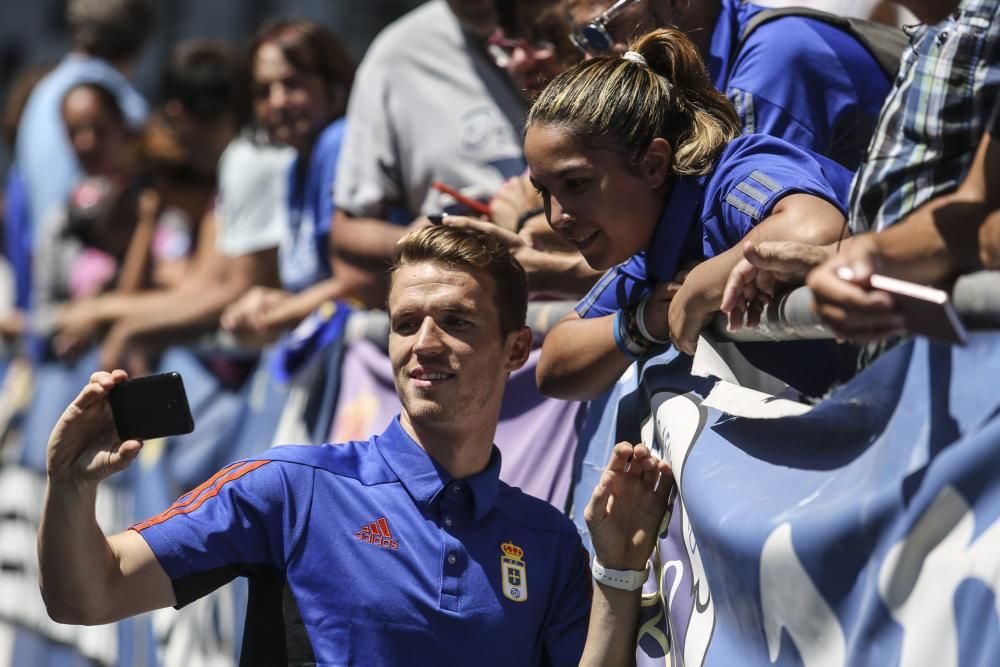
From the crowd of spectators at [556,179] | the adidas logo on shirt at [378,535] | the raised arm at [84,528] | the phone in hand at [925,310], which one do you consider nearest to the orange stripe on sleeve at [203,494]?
the raised arm at [84,528]


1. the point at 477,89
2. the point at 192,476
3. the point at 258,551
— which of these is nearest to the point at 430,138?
the point at 477,89

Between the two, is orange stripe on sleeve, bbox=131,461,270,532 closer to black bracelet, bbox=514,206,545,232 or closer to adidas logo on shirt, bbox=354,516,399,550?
adidas logo on shirt, bbox=354,516,399,550

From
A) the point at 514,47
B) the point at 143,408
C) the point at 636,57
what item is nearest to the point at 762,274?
the point at 636,57

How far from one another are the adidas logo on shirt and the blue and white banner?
1.57 feet

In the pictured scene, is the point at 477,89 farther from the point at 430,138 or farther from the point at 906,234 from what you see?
the point at 906,234

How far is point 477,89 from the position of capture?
185 inches

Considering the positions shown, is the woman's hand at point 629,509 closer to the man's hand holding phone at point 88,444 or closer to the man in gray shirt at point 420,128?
the man's hand holding phone at point 88,444

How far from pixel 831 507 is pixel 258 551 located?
1184 mm

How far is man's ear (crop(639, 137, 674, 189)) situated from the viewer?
2.85 metres

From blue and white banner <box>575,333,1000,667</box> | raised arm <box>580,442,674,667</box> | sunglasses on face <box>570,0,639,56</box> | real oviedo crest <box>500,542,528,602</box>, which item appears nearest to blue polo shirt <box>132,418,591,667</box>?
real oviedo crest <box>500,542,528,602</box>

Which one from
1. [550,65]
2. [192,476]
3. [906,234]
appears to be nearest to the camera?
[906,234]

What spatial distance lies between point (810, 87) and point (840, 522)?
1.33 meters

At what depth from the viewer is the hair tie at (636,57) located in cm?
293

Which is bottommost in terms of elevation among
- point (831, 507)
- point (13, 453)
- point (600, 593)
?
point (13, 453)
